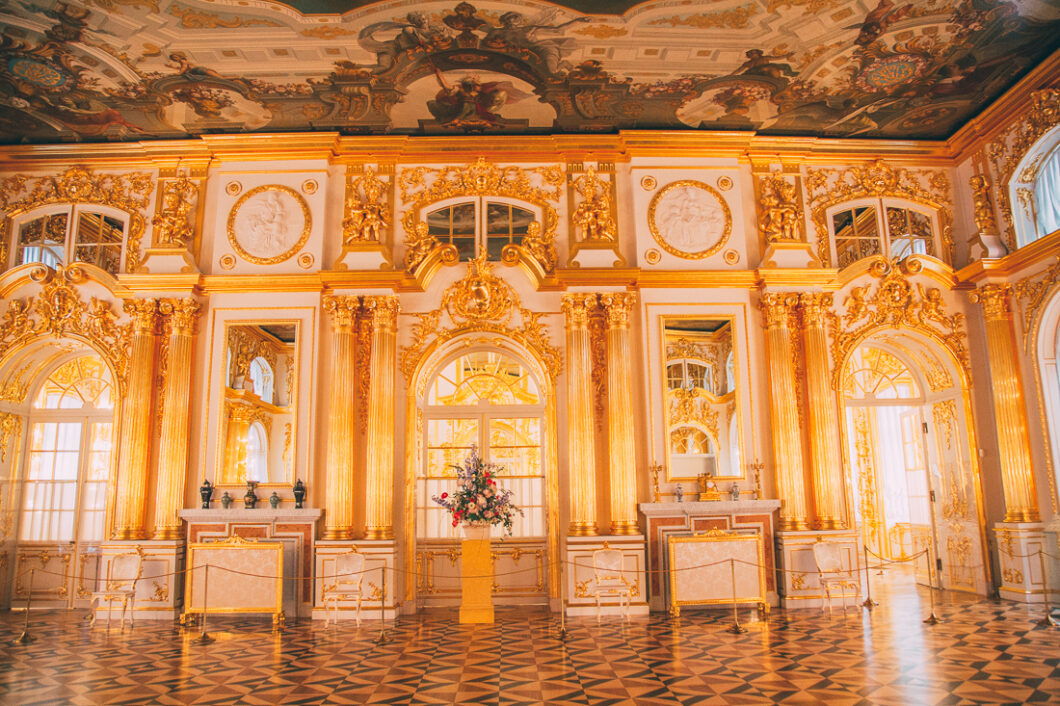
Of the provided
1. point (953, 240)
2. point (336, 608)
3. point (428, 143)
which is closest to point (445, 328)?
point (428, 143)

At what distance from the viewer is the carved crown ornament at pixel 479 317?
1125cm

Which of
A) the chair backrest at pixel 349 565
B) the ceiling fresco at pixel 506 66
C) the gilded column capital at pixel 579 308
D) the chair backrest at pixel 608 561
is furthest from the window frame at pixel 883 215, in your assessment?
the chair backrest at pixel 349 565

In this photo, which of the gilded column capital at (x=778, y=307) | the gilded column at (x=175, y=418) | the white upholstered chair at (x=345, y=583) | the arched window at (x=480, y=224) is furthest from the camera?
the arched window at (x=480, y=224)

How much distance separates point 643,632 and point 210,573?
549cm

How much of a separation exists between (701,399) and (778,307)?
1.80m

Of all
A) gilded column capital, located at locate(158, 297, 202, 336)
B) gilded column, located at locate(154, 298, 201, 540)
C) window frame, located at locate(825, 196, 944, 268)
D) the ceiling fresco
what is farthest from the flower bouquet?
window frame, located at locate(825, 196, 944, 268)

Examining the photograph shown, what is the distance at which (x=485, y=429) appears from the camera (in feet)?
37.9

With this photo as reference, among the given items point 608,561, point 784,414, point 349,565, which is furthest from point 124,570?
point 784,414

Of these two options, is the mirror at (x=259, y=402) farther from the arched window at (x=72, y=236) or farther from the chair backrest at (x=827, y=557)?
the chair backrest at (x=827, y=557)

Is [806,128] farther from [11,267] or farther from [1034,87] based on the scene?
[11,267]

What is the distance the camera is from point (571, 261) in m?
11.2

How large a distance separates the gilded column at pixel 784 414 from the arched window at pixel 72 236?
397 inches

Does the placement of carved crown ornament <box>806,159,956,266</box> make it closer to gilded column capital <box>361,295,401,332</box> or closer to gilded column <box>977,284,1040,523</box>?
gilded column <box>977,284,1040,523</box>

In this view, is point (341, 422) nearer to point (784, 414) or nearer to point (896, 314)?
point (784, 414)
